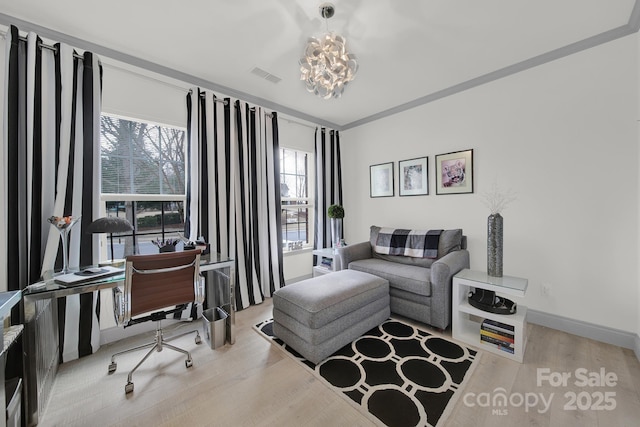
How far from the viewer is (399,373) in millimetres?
1786

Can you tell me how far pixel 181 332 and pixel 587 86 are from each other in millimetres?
4287

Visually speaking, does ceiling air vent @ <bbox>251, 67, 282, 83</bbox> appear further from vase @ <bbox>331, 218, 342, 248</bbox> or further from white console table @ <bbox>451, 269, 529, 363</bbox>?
white console table @ <bbox>451, 269, 529, 363</bbox>

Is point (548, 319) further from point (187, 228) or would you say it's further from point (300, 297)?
point (187, 228)

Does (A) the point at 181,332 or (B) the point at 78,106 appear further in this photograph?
(A) the point at 181,332

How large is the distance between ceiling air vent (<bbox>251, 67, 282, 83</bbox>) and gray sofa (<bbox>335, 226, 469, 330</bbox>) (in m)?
2.08

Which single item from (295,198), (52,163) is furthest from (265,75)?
(52,163)

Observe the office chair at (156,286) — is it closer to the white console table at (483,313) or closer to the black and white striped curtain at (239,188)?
the black and white striped curtain at (239,188)

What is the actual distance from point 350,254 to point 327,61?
2162mm

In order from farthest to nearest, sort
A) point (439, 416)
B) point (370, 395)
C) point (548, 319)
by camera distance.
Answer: point (548, 319)
point (370, 395)
point (439, 416)

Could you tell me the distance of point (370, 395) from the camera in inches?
62.7

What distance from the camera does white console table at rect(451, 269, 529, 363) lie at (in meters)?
1.90

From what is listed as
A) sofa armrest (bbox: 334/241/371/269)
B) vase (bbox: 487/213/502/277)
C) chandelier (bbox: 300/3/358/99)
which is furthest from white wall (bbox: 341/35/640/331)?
chandelier (bbox: 300/3/358/99)

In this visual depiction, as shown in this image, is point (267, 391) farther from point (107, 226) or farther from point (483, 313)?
point (483, 313)

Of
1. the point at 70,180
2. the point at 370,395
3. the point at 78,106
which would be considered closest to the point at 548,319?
the point at 370,395
